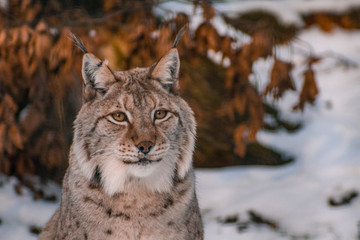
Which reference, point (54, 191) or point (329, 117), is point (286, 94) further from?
point (54, 191)

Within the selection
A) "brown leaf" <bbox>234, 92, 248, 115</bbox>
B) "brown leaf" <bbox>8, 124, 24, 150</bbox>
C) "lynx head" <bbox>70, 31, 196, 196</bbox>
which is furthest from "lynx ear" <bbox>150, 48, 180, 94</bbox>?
"brown leaf" <bbox>8, 124, 24, 150</bbox>

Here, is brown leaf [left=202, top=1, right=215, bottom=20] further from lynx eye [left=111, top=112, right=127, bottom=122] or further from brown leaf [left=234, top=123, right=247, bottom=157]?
lynx eye [left=111, top=112, right=127, bottom=122]

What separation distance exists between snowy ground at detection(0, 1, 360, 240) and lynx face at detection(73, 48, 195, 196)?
6.21 feet

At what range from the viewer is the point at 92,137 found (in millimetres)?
3064

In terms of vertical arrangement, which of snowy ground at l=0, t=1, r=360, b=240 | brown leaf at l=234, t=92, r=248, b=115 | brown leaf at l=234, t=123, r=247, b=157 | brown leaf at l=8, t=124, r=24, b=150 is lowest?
snowy ground at l=0, t=1, r=360, b=240

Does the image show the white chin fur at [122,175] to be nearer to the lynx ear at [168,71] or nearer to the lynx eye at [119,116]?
the lynx eye at [119,116]

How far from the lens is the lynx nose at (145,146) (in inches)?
113

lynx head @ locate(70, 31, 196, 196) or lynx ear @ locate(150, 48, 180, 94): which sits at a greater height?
lynx ear @ locate(150, 48, 180, 94)

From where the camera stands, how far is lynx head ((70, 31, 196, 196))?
2951 mm

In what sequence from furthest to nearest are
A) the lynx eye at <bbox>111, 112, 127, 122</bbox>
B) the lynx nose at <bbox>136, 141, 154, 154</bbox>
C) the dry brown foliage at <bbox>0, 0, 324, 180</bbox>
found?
the dry brown foliage at <bbox>0, 0, 324, 180</bbox>, the lynx eye at <bbox>111, 112, 127, 122</bbox>, the lynx nose at <bbox>136, 141, 154, 154</bbox>

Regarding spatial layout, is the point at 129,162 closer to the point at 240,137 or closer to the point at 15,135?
the point at 15,135

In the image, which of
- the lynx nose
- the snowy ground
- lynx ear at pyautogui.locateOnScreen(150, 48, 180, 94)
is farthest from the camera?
the snowy ground

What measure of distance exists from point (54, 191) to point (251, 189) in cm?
227

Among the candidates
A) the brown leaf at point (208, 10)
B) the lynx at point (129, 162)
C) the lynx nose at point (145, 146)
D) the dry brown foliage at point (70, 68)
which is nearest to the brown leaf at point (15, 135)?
the dry brown foliage at point (70, 68)
